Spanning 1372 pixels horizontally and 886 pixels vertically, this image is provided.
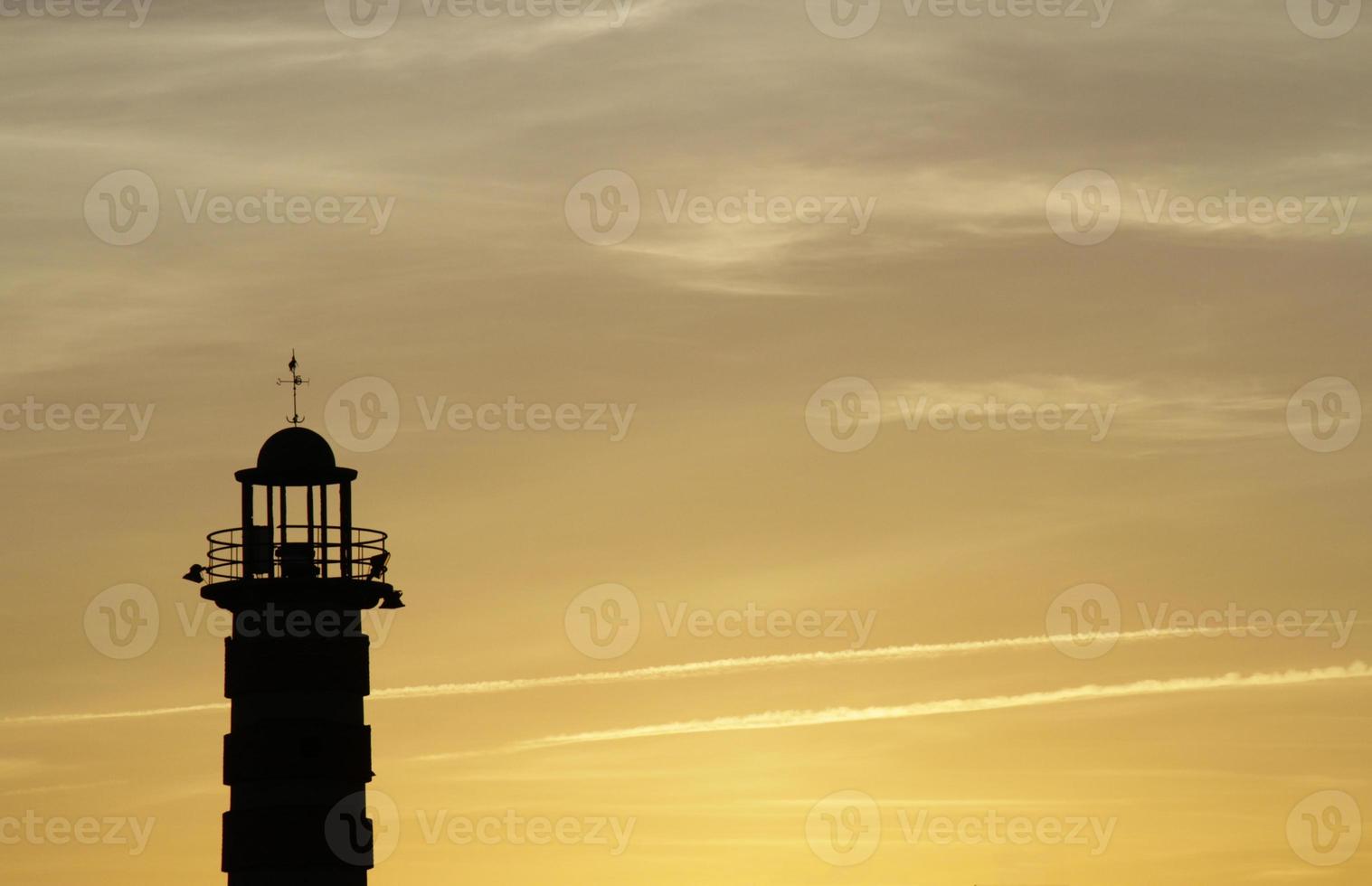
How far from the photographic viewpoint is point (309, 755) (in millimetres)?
69250

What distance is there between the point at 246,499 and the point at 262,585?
2815 mm

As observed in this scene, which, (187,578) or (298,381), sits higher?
(298,381)

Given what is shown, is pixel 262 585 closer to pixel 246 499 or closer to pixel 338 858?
pixel 246 499

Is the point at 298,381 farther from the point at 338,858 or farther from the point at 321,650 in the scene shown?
the point at 338,858

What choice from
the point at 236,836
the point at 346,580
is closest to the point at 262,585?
the point at 346,580

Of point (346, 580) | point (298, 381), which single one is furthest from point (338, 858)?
point (298, 381)

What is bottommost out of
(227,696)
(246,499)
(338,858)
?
(338,858)

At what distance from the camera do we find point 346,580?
71.3 metres

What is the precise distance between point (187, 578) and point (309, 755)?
6.58 m

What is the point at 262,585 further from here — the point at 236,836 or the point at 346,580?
the point at 236,836

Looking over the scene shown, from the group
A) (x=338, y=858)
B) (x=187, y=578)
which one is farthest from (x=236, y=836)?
(x=187, y=578)

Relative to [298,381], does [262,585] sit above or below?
below

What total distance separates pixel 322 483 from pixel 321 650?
16.7ft

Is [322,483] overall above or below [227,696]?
above
